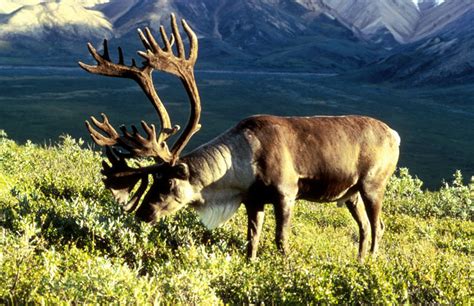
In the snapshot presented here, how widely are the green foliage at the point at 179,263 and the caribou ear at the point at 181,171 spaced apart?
0.85 metres

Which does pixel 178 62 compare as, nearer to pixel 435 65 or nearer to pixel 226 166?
pixel 226 166

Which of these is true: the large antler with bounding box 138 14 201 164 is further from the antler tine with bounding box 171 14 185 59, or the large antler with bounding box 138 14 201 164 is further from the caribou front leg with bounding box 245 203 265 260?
the caribou front leg with bounding box 245 203 265 260

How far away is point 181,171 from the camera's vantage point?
24.3ft

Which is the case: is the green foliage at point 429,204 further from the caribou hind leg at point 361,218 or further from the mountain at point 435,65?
the mountain at point 435,65

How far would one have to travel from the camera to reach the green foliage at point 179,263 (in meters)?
4.92

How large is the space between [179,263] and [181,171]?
5.80 ft

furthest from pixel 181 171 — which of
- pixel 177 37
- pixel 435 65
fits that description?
pixel 435 65

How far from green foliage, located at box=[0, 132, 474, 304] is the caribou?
490 millimetres

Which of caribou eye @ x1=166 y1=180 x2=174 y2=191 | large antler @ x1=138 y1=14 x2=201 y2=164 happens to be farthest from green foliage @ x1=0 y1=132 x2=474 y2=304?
large antler @ x1=138 y1=14 x2=201 y2=164

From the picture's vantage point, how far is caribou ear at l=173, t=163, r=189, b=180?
7383 mm

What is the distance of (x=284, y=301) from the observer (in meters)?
5.59

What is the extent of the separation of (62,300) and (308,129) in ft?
15.5

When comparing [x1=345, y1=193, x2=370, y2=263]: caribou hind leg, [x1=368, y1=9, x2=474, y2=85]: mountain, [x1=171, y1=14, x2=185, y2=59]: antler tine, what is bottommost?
[x1=345, y1=193, x2=370, y2=263]: caribou hind leg

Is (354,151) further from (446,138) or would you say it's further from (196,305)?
(446,138)
